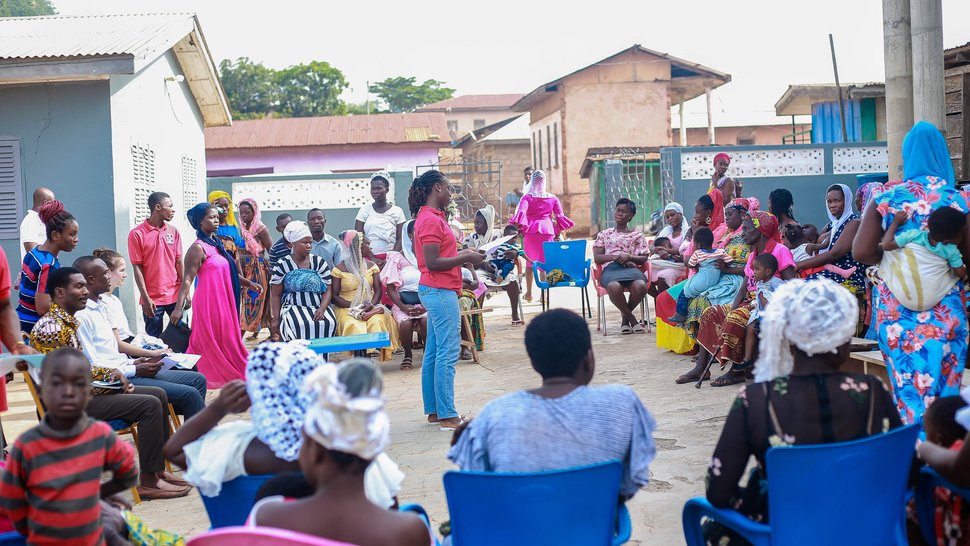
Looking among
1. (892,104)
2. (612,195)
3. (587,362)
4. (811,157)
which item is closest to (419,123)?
(612,195)

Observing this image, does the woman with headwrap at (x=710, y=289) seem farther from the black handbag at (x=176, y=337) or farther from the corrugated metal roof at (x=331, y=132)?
the corrugated metal roof at (x=331, y=132)

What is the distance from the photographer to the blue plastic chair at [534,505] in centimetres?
279

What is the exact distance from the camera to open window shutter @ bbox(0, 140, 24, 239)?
1074cm

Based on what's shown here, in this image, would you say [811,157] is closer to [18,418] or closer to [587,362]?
[18,418]

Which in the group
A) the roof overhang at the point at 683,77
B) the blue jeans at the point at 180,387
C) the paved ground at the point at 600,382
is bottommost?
the paved ground at the point at 600,382

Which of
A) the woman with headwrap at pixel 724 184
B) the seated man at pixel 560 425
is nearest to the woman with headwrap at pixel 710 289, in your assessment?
the woman with headwrap at pixel 724 184

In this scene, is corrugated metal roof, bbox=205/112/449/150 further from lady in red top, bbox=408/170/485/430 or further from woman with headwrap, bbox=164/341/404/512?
woman with headwrap, bbox=164/341/404/512

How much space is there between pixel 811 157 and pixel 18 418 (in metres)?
12.9

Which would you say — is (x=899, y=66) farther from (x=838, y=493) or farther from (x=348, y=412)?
(x=348, y=412)

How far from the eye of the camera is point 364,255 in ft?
34.8

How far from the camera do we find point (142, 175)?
12203mm

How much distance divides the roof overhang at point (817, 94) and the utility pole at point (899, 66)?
8.65 m

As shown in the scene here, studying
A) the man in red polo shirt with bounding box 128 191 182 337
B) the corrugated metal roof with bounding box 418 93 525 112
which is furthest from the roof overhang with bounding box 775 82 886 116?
the corrugated metal roof with bounding box 418 93 525 112

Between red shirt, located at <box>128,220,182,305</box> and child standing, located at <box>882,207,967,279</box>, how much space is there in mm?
6091
